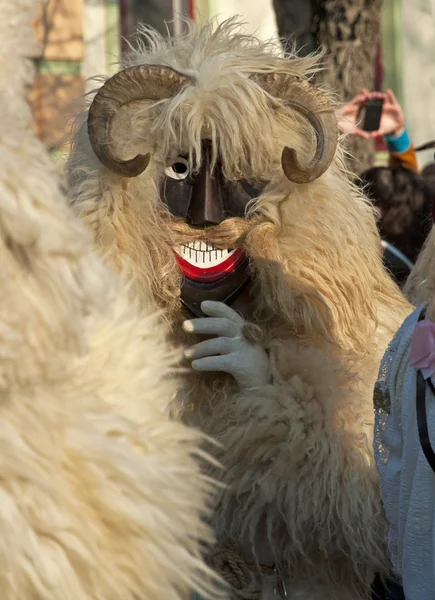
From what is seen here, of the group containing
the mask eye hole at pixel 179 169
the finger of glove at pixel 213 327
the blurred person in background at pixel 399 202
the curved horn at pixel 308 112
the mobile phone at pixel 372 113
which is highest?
the curved horn at pixel 308 112

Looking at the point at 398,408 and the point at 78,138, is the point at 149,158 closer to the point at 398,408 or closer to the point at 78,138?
the point at 78,138

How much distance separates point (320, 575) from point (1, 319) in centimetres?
130

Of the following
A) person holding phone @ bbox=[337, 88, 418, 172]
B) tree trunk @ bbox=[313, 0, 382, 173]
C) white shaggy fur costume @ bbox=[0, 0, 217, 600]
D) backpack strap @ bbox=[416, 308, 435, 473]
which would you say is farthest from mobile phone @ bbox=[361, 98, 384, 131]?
white shaggy fur costume @ bbox=[0, 0, 217, 600]

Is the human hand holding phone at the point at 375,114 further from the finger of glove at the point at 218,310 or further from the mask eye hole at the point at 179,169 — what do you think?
the finger of glove at the point at 218,310

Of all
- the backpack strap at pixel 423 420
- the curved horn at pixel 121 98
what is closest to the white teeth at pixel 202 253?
the curved horn at pixel 121 98

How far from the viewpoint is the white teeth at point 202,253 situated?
7.36 ft

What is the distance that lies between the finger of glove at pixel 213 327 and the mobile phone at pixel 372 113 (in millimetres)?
1522

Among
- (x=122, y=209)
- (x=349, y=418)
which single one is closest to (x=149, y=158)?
(x=122, y=209)

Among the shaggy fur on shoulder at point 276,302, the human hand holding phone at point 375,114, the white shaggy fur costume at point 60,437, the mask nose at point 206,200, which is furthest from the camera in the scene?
the human hand holding phone at point 375,114

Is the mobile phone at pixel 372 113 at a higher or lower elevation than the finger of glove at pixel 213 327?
higher

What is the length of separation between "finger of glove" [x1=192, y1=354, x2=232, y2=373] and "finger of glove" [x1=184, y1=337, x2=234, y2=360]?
16mm

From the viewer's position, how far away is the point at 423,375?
1.70 m

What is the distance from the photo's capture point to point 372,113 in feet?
11.2

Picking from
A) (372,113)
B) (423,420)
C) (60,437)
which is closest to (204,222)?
(423,420)
